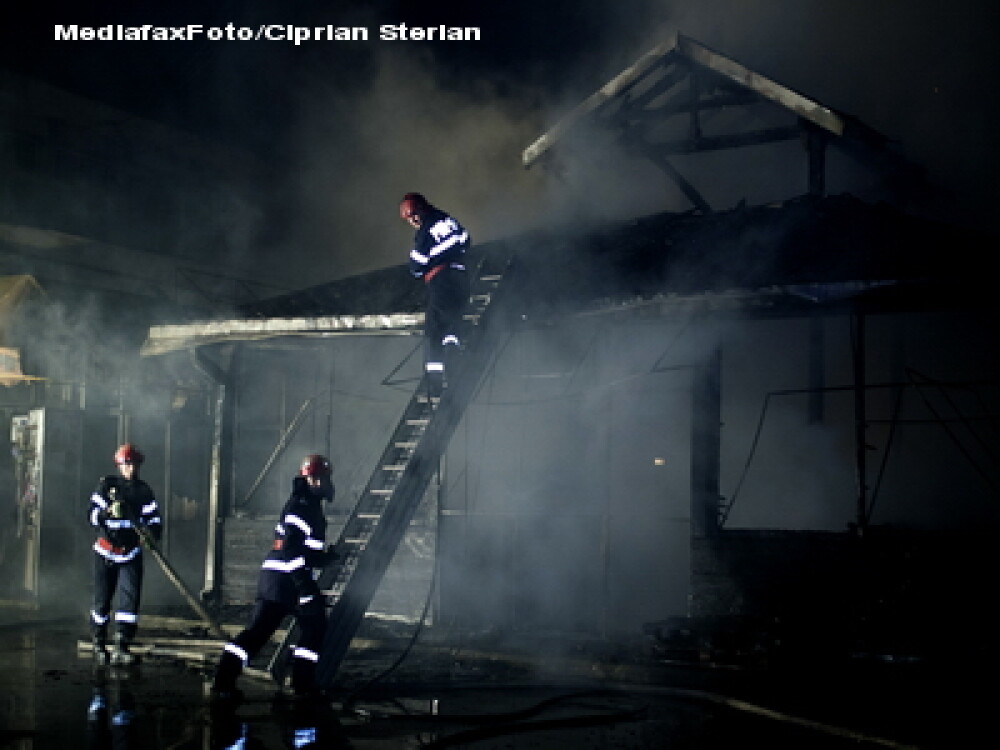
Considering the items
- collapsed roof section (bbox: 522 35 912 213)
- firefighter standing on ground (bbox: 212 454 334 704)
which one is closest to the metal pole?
collapsed roof section (bbox: 522 35 912 213)

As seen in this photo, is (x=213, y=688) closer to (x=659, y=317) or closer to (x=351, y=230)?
(x=659, y=317)

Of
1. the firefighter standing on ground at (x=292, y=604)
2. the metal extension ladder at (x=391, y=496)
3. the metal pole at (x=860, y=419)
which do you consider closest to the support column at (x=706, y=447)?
the metal pole at (x=860, y=419)

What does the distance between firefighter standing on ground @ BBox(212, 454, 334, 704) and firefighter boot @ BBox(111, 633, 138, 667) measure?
2196 millimetres

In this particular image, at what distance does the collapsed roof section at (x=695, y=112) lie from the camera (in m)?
14.0

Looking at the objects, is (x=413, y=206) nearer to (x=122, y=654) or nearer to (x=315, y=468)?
(x=315, y=468)

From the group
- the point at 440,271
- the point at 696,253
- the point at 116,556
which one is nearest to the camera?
the point at 116,556

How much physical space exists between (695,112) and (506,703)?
9.40 m

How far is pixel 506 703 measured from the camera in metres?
8.34

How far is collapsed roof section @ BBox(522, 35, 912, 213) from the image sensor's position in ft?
45.9

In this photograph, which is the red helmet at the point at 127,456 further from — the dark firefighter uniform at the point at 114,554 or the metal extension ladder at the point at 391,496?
the metal extension ladder at the point at 391,496

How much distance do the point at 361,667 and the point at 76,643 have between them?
3.54m

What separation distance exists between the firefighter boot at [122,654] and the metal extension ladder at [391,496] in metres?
1.41

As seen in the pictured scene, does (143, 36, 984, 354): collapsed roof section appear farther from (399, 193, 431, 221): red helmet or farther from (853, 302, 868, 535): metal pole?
(399, 193, 431, 221): red helmet

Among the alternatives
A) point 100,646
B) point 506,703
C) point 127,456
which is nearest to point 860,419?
point 506,703
